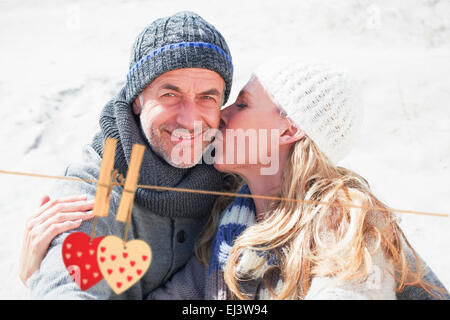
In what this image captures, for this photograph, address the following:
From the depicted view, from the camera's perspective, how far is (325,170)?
1835mm

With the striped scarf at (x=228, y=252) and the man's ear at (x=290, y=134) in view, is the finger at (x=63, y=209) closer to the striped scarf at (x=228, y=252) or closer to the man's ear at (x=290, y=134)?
the striped scarf at (x=228, y=252)

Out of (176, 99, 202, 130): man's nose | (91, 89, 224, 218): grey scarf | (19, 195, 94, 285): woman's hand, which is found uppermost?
(176, 99, 202, 130): man's nose

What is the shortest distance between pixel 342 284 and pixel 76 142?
2.92 m

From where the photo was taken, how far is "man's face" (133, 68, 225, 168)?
1917 millimetres

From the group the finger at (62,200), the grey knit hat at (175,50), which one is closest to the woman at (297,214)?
the grey knit hat at (175,50)

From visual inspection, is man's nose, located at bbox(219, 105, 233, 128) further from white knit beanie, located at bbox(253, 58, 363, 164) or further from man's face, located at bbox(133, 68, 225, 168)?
white knit beanie, located at bbox(253, 58, 363, 164)

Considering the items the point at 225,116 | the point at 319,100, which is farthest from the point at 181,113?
the point at 319,100

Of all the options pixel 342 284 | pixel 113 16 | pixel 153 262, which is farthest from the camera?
pixel 113 16

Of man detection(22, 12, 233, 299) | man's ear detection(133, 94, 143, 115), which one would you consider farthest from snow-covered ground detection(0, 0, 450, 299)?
man's ear detection(133, 94, 143, 115)

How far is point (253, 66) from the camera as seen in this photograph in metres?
4.55

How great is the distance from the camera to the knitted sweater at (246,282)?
151cm

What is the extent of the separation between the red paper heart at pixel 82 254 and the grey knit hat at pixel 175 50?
835mm
